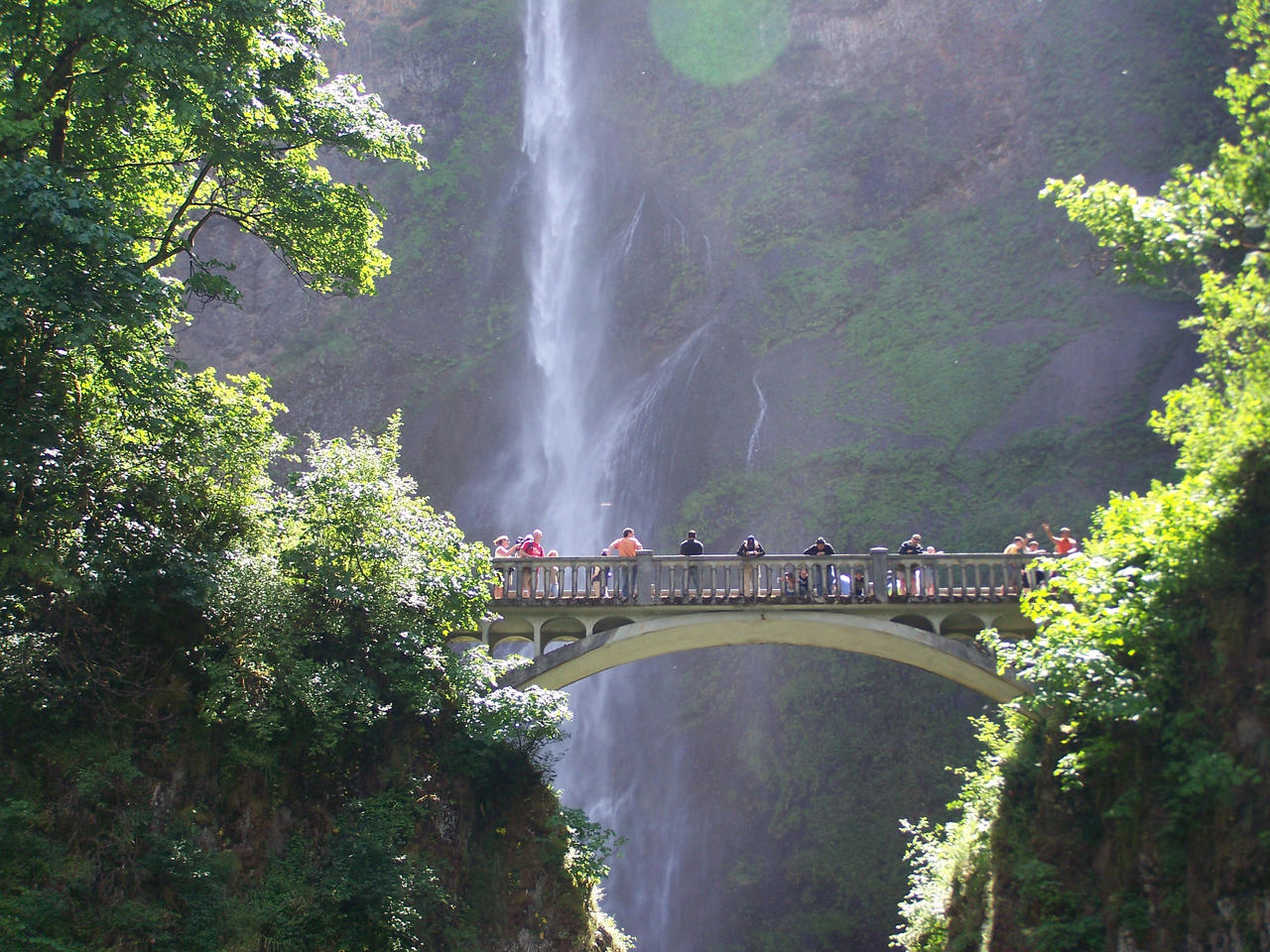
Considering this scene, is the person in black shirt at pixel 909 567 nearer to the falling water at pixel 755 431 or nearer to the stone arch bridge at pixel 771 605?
the stone arch bridge at pixel 771 605

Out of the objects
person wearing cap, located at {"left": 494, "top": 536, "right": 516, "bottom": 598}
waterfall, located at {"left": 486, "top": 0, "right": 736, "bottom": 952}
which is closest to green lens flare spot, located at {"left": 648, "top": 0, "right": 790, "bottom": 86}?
waterfall, located at {"left": 486, "top": 0, "right": 736, "bottom": 952}

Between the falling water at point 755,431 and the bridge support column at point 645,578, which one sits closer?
the bridge support column at point 645,578

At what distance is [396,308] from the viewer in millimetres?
45625

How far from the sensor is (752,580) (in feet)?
60.2

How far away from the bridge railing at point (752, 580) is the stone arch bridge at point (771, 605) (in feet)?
0.07

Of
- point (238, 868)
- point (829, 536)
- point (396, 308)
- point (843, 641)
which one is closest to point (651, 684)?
point (829, 536)

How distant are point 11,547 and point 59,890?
3.51 m

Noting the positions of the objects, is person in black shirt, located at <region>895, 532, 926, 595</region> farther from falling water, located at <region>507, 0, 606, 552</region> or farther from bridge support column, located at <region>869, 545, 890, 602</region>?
falling water, located at <region>507, 0, 606, 552</region>

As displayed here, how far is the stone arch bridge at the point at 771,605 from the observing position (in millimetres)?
17922

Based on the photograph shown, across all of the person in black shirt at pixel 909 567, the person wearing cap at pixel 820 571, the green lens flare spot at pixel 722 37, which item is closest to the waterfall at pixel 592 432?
the green lens flare spot at pixel 722 37

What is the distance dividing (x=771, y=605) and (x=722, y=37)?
34353 millimetres

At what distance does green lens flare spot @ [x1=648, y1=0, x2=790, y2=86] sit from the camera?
147 ft

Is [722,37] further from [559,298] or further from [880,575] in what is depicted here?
[880,575]

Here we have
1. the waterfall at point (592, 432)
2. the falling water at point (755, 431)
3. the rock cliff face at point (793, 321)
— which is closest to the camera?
the rock cliff face at point (793, 321)
